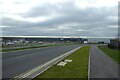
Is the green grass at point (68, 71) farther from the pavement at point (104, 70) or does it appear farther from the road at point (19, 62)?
the road at point (19, 62)

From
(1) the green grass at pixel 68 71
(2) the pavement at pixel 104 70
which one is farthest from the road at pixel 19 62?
(2) the pavement at pixel 104 70

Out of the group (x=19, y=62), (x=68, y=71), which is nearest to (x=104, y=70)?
(x=68, y=71)

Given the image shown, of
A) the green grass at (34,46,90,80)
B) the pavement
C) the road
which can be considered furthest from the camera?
the road

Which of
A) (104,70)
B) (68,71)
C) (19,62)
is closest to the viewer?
(68,71)

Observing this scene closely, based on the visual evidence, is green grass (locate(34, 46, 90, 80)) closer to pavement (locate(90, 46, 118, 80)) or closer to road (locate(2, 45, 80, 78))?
pavement (locate(90, 46, 118, 80))

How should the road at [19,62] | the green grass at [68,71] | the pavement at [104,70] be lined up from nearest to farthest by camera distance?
the pavement at [104,70]
the green grass at [68,71]
the road at [19,62]

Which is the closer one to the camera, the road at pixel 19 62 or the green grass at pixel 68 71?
the green grass at pixel 68 71

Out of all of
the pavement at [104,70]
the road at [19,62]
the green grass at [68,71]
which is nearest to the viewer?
the pavement at [104,70]

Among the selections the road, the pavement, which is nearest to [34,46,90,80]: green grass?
the pavement

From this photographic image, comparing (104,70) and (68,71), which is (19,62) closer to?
(68,71)

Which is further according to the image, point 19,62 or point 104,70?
point 19,62

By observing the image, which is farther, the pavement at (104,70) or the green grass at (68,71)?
the green grass at (68,71)

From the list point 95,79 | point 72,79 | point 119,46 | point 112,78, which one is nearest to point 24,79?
point 72,79

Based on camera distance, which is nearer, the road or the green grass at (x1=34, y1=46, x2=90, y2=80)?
the green grass at (x1=34, y1=46, x2=90, y2=80)
